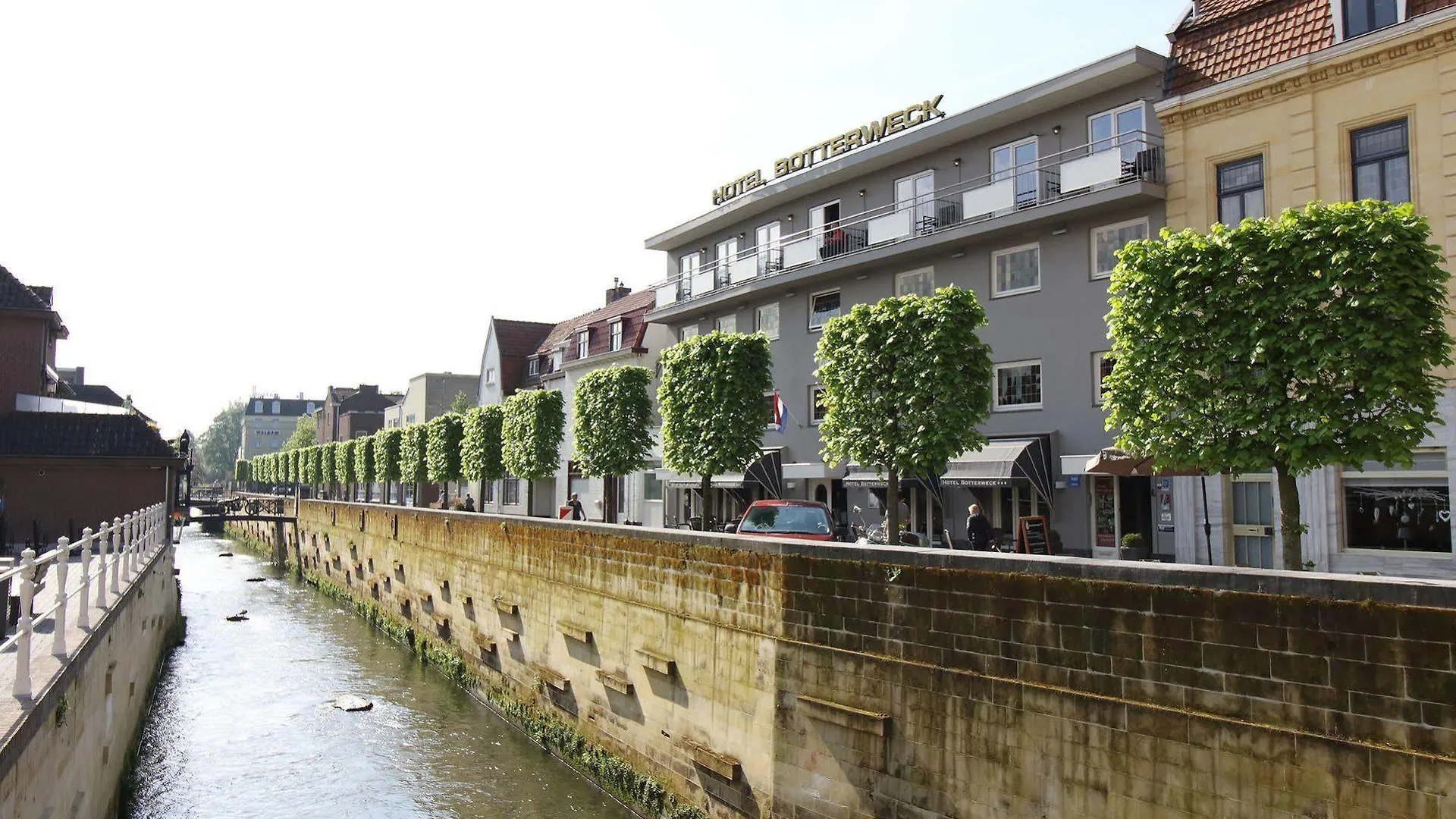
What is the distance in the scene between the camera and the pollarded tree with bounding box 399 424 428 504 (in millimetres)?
47562

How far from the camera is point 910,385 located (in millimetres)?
18625

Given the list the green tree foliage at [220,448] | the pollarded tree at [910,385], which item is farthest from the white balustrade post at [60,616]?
the green tree foliage at [220,448]

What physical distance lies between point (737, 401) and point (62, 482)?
70.7ft

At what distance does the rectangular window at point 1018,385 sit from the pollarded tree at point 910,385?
5134 millimetres

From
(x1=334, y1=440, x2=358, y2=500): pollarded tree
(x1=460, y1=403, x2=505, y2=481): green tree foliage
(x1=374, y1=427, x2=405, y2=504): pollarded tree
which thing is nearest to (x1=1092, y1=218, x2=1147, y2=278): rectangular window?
(x1=460, y1=403, x2=505, y2=481): green tree foliage

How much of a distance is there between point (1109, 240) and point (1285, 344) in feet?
36.6

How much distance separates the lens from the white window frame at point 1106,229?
21.8 meters

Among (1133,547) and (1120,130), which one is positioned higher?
(1120,130)

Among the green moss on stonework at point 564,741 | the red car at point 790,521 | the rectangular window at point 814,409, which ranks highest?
the rectangular window at point 814,409

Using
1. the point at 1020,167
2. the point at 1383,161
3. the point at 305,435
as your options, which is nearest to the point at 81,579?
the point at 1020,167

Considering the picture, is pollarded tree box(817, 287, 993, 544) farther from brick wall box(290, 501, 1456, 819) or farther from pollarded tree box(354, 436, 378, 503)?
pollarded tree box(354, 436, 378, 503)

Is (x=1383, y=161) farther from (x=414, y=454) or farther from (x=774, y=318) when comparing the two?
(x=414, y=454)

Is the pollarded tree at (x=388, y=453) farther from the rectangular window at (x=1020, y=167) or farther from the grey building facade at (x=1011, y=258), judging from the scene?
the rectangular window at (x=1020, y=167)

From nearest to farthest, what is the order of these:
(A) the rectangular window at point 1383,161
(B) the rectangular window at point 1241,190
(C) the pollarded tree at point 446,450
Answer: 1. (A) the rectangular window at point 1383,161
2. (B) the rectangular window at point 1241,190
3. (C) the pollarded tree at point 446,450
